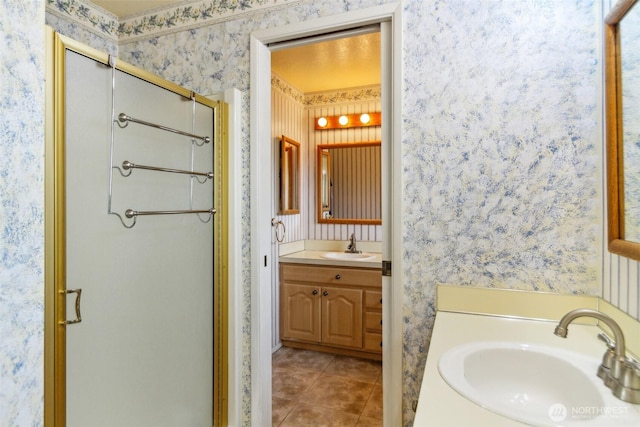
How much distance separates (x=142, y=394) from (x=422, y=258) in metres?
1.30

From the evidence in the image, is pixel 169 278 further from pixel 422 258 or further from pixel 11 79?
pixel 422 258

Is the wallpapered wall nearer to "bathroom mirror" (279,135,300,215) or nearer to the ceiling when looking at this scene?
the ceiling

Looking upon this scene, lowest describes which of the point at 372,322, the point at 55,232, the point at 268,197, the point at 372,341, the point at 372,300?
the point at 372,341

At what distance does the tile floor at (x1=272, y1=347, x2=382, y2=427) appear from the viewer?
2.20 metres

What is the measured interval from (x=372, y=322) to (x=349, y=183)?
1.35 metres

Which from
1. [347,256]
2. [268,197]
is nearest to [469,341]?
[268,197]

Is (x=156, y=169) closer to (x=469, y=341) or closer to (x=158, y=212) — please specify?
(x=158, y=212)

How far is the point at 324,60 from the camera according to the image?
2.82 metres

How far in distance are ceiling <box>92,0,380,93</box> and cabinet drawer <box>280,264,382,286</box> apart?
167cm

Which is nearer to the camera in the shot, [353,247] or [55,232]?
[55,232]

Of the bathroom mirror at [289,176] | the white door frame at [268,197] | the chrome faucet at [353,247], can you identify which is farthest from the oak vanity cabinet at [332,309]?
the white door frame at [268,197]

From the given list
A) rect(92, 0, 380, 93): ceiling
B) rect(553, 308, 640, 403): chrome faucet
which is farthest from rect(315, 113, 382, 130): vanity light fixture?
rect(553, 308, 640, 403): chrome faucet

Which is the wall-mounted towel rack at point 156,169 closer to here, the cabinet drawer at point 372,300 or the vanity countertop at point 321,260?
the vanity countertop at point 321,260

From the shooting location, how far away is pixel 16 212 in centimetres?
101
